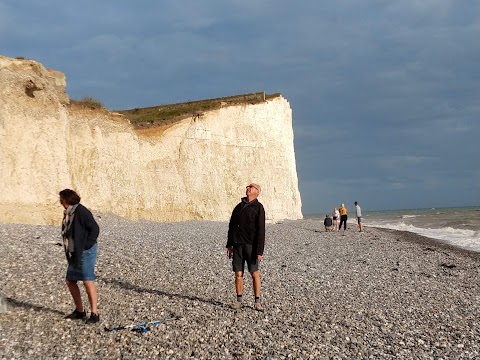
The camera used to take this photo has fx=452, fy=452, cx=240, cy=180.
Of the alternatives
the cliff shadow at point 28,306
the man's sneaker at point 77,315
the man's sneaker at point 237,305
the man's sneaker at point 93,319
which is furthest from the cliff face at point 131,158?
the man's sneaker at point 237,305

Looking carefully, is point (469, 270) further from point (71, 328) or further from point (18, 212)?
point (18, 212)

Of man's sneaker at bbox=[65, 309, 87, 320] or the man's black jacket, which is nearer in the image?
man's sneaker at bbox=[65, 309, 87, 320]

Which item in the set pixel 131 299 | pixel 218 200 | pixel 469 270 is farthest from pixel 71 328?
pixel 218 200

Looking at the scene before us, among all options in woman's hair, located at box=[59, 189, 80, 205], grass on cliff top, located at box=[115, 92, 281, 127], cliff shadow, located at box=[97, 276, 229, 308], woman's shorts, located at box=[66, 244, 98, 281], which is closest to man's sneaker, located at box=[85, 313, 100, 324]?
woman's shorts, located at box=[66, 244, 98, 281]

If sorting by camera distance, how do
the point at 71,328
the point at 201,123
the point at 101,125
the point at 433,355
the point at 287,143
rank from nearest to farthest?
the point at 433,355
the point at 71,328
the point at 101,125
the point at 201,123
the point at 287,143

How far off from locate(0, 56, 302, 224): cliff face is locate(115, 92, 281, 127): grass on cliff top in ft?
2.60

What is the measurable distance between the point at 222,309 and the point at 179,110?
95.8 feet

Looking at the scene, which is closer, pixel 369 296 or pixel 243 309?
pixel 243 309

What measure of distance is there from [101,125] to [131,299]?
19.6 metres

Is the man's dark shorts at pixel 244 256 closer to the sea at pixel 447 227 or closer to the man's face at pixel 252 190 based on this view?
the man's face at pixel 252 190

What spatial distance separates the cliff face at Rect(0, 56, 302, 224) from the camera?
18.3 meters

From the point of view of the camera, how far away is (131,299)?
769 centimetres

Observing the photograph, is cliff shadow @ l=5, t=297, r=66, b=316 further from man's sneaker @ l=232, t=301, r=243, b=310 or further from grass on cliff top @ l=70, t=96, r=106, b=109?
grass on cliff top @ l=70, t=96, r=106, b=109

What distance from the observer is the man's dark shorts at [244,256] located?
720 centimetres
